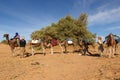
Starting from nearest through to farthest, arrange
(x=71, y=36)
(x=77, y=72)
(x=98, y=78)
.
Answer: (x=98, y=78)
(x=77, y=72)
(x=71, y=36)

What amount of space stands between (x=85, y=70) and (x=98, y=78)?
2533 millimetres

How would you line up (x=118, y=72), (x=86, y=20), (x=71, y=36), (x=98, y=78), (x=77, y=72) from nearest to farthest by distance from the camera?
(x=98, y=78), (x=118, y=72), (x=77, y=72), (x=71, y=36), (x=86, y=20)

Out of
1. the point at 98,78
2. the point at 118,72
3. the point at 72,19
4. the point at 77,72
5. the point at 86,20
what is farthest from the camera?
the point at 86,20

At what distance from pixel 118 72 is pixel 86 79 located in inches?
77.8

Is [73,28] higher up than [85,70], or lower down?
higher up

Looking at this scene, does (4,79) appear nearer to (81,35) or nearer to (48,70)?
(48,70)

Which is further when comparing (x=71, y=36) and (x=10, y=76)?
(x=71, y=36)

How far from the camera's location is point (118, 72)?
1303 centimetres

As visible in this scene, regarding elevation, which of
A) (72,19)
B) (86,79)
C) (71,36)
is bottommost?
(86,79)

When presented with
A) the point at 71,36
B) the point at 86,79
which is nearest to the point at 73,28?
the point at 71,36

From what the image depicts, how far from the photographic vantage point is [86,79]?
1232 centimetres

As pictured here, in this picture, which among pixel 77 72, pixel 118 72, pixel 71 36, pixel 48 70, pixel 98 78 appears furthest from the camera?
pixel 71 36

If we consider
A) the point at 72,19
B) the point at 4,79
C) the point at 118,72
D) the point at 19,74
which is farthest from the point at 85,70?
the point at 72,19

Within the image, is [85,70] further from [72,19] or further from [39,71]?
[72,19]
